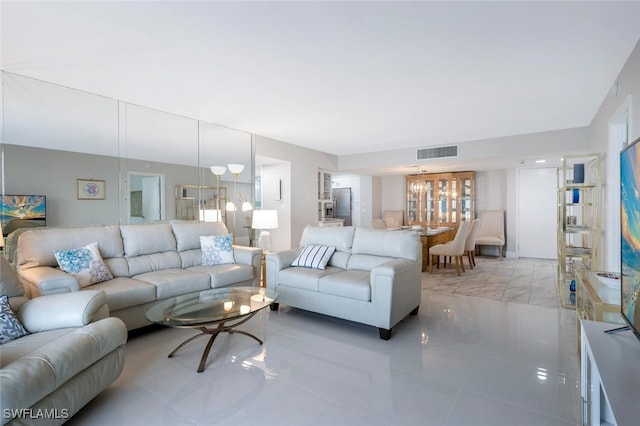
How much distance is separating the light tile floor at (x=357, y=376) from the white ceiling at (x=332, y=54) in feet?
7.75

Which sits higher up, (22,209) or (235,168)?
(235,168)

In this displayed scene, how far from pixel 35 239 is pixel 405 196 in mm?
7533

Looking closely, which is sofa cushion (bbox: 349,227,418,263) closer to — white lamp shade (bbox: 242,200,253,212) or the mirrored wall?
white lamp shade (bbox: 242,200,253,212)

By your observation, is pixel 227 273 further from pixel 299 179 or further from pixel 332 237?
pixel 299 179

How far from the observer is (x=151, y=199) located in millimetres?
3947

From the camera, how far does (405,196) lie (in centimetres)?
849

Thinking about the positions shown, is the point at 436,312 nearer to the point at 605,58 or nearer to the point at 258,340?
the point at 258,340

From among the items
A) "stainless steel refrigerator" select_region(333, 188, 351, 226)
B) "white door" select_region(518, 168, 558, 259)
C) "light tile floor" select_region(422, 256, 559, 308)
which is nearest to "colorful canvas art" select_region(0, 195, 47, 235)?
"light tile floor" select_region(422, 256, 559, 308)

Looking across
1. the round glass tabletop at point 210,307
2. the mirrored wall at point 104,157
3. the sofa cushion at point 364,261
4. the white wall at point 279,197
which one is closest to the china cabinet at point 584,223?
the sofa cushion at point 364,261

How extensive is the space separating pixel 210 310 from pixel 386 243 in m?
1.94

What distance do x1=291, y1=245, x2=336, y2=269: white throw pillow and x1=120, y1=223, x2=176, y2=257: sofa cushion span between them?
1503 mm

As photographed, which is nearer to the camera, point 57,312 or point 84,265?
point 57,312

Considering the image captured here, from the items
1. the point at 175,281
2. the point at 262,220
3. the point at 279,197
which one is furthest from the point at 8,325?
the point at 279,197

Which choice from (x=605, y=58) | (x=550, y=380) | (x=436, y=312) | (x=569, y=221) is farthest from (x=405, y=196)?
(x=550, y=380)
